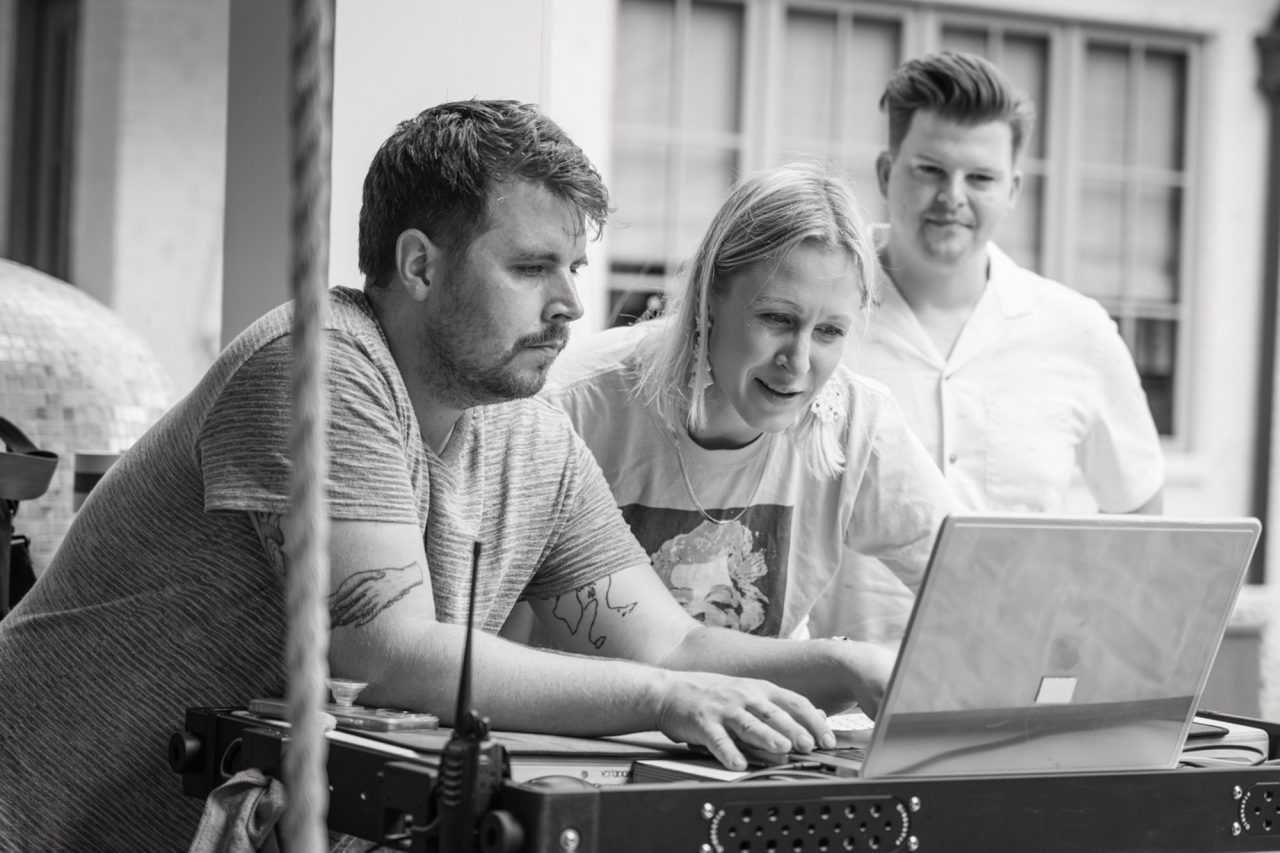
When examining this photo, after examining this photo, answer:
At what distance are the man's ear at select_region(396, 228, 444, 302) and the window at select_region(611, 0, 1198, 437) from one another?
14.0 ft

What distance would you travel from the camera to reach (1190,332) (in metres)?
7.38

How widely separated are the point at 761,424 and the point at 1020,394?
105 centimetres

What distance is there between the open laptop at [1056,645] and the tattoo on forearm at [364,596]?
461 millimetres

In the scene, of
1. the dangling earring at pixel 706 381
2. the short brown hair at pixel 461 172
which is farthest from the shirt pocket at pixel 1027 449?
the short brown hair at pixel 461 172

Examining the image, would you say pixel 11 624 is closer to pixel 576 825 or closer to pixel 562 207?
pixel 562 207

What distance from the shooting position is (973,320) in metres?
3.35

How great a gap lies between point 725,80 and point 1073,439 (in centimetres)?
359

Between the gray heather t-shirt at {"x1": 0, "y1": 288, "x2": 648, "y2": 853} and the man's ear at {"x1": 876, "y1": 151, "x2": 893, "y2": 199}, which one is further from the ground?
the man's ear at {"x1": 876, "y1": 151, "x2": 893, "y2": 199}

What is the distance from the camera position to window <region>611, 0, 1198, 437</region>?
6660 millimetres

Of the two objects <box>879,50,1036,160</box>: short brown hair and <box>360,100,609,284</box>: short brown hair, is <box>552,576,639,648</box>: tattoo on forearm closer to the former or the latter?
<box>360,100,609,284</box>: short brown hair

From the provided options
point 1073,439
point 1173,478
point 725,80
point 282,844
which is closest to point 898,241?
point 1073,439

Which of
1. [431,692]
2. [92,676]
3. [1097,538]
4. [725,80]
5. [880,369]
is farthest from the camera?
[725,80]

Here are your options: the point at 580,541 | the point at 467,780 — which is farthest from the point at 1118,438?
the point at 467,780

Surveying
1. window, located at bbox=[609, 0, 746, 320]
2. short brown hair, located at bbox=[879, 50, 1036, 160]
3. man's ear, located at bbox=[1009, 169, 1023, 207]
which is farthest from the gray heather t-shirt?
window, located at bbox=[609, 0, 746, 320]
